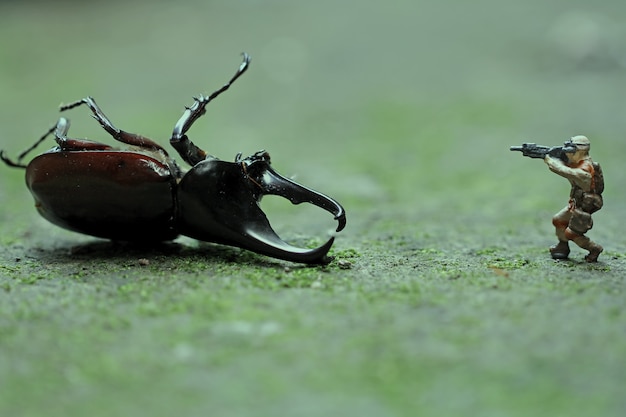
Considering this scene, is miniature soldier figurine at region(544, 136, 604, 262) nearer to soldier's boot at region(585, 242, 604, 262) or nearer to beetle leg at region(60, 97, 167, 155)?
soldier's boot at region(585, 242, 604, 262)

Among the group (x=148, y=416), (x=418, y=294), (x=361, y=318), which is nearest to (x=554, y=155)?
(x=418, y=294)

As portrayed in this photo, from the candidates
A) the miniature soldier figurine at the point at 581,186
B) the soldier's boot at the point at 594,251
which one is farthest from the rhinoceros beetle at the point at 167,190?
the soldier's boot at the point at 594,251

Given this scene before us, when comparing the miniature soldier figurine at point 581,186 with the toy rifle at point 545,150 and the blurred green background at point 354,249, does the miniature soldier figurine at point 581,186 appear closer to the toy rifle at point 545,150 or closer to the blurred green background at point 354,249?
the toy rifle at point 545,150

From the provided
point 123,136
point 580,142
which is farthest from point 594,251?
point 123,136

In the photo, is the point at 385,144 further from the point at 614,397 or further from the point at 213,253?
the point at 614,397

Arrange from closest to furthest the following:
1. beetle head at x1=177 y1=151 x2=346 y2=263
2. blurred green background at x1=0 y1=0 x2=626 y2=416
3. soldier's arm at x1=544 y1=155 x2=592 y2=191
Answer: blurred green background at x1=0 y1=0 x2=626 y2=416 → soldier's arm at x1=544 y1=155 x2=592 y2=191 → beetle head at x1=177 y1=151 x2=346 y2=263

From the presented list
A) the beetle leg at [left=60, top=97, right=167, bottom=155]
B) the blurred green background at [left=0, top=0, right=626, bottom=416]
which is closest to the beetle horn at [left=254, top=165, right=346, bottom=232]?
the blurred green background at [left=0, top=0, right=626, bottom=416]

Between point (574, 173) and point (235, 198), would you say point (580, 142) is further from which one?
point (235, 198)
